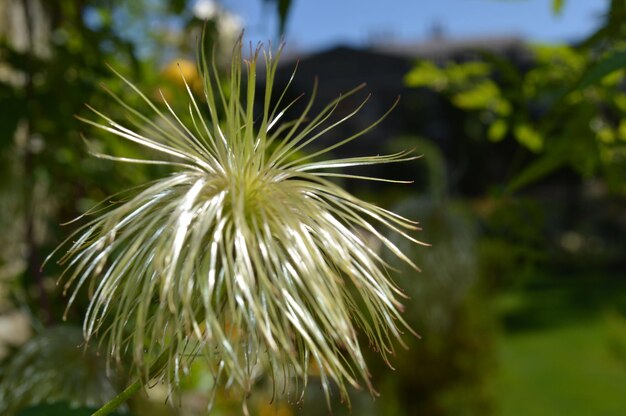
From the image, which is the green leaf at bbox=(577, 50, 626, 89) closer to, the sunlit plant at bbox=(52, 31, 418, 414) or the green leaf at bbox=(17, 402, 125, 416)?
the sunlit plant at bbox=(52, 31, 418, 414)

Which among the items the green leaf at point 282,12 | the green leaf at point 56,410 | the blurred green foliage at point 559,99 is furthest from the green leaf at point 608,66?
the green leaf at point 56,410

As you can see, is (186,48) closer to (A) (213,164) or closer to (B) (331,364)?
(A) (213,164)

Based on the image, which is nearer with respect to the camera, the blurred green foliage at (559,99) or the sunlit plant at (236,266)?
the sunlit plant at (236,266)

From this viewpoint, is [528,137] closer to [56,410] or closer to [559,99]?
[559,99]

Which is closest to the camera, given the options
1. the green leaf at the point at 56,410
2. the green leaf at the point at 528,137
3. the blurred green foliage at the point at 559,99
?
the green leaf at the point at 56,410

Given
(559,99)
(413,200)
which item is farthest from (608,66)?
(413,200)

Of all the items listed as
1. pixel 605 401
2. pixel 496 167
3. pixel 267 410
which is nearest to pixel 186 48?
pixel 267 410

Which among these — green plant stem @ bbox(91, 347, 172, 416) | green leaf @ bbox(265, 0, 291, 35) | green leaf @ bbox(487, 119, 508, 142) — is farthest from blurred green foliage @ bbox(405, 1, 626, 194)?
green plant stem @ bbox(91, 347, 172, 416)

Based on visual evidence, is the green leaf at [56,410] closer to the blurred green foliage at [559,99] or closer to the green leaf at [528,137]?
the blurred green foliage at [559,99]
